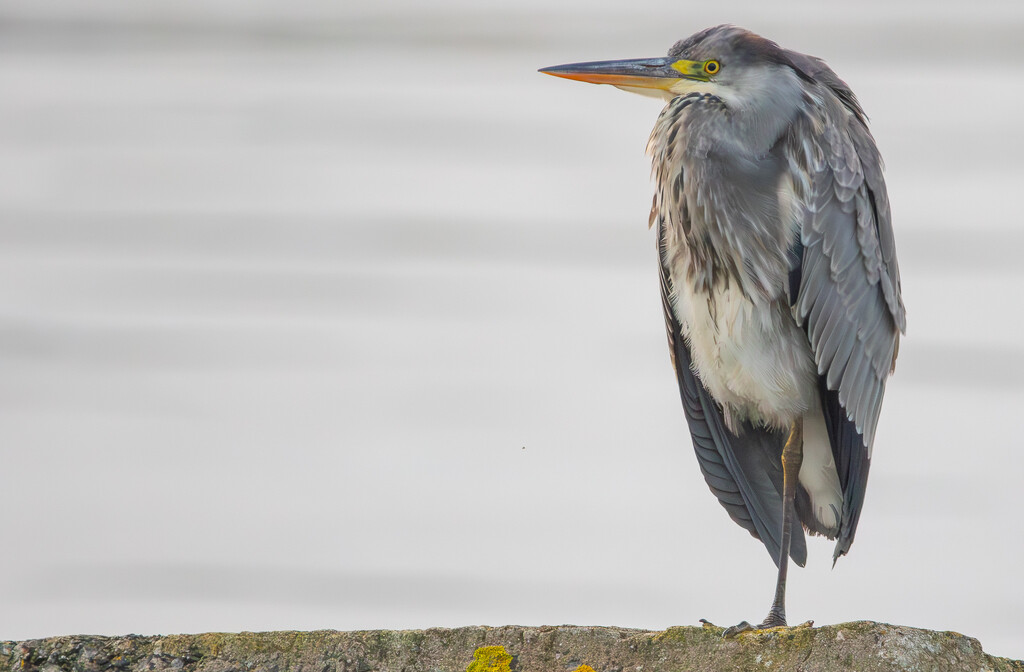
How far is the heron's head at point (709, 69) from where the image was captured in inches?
101

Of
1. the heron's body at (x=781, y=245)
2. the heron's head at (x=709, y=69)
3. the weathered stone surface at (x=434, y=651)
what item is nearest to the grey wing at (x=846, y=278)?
the heron's body at (x=781, y=245)

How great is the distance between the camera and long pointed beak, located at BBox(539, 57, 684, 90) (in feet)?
8.64

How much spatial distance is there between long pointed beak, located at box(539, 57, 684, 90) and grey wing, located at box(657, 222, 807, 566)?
0.40 metres

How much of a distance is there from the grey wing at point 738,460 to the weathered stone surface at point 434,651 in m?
1.40

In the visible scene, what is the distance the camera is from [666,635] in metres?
1.46

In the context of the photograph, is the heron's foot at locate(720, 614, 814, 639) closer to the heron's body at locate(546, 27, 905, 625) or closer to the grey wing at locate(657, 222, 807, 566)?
the heron's body at locate(546, 27, 905, 625)

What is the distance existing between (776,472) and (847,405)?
1.18 ft

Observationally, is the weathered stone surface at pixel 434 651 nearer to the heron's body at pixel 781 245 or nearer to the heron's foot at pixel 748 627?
the heron's foot at pixel 748 627

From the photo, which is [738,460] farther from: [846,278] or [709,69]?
[709,69]

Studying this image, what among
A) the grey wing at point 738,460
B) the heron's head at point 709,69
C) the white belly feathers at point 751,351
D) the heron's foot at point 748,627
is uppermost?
the heron's head at point 709,69

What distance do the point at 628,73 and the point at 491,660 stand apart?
170 cm

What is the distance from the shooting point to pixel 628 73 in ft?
8.74

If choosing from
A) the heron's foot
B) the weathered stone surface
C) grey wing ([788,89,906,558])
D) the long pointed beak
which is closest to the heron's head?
the long pointed beak

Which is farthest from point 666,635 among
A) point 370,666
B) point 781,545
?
point 781,545
